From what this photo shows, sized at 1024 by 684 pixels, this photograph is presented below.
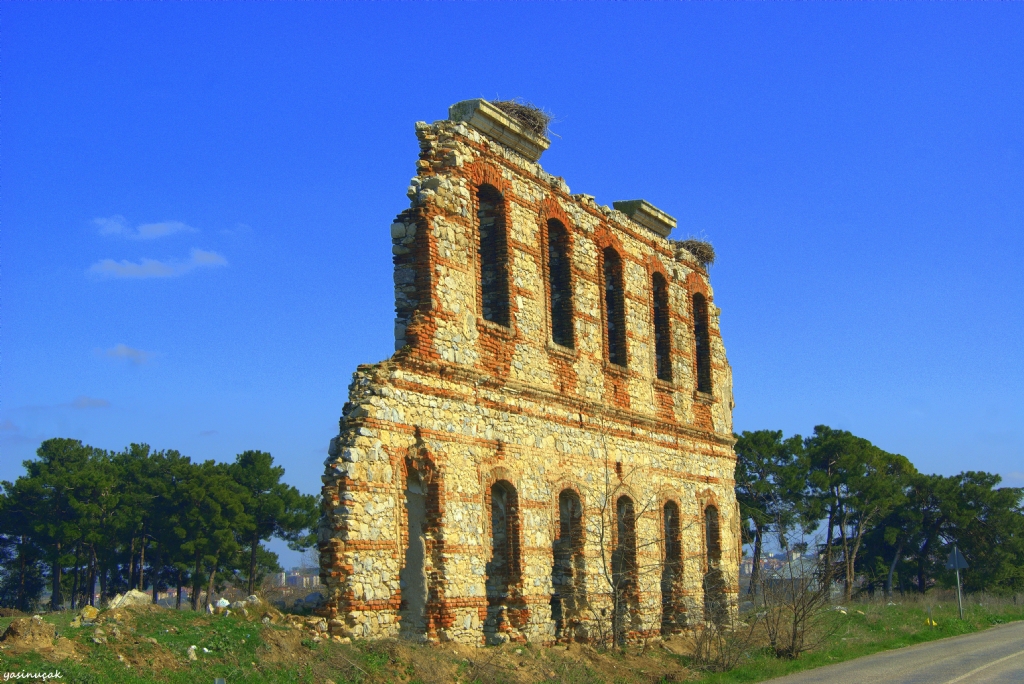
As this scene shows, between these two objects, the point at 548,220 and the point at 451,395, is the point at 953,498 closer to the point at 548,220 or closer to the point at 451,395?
the point at 548,220

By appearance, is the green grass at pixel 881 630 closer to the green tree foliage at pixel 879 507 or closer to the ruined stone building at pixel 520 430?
the ruined stone building at pixel 520 430

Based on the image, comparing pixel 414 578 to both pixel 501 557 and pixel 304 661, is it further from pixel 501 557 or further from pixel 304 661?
pixel 304 661

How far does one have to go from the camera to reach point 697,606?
19469 millimetres

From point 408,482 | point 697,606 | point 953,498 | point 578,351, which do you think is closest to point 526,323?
point 578,351

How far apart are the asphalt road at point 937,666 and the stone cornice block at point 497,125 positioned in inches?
368

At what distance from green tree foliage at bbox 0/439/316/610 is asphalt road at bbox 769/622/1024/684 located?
20831mm

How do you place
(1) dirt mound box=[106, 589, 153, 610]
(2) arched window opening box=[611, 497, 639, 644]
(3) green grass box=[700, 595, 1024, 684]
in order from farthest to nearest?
(2) arched window opening box=[611, 497, 639, 644], (3) green grass box=[700, 595, 1024, 684], (1) dirt mound box=[106, 589, 153, 610]

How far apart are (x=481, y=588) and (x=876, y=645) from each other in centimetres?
1084

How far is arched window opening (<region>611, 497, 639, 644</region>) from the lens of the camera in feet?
55.7

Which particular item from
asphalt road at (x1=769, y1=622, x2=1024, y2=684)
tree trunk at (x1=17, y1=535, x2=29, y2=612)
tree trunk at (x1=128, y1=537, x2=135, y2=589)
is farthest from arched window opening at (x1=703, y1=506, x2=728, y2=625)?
tree trunk at (x1=17, y1=535, x2=29, y2=612)

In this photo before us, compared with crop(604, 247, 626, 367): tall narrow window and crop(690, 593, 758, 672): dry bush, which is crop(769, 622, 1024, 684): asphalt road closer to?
crop(690, 593, 758, 672): dry bush

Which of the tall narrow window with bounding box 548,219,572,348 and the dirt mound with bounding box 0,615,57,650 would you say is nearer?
the dirt mound with bounding box 0,615,57,650

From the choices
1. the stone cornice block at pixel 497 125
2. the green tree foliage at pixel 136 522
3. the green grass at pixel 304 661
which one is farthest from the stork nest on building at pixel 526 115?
the green tree foliage at pixel 136 522

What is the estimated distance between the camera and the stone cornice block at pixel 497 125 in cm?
1541
